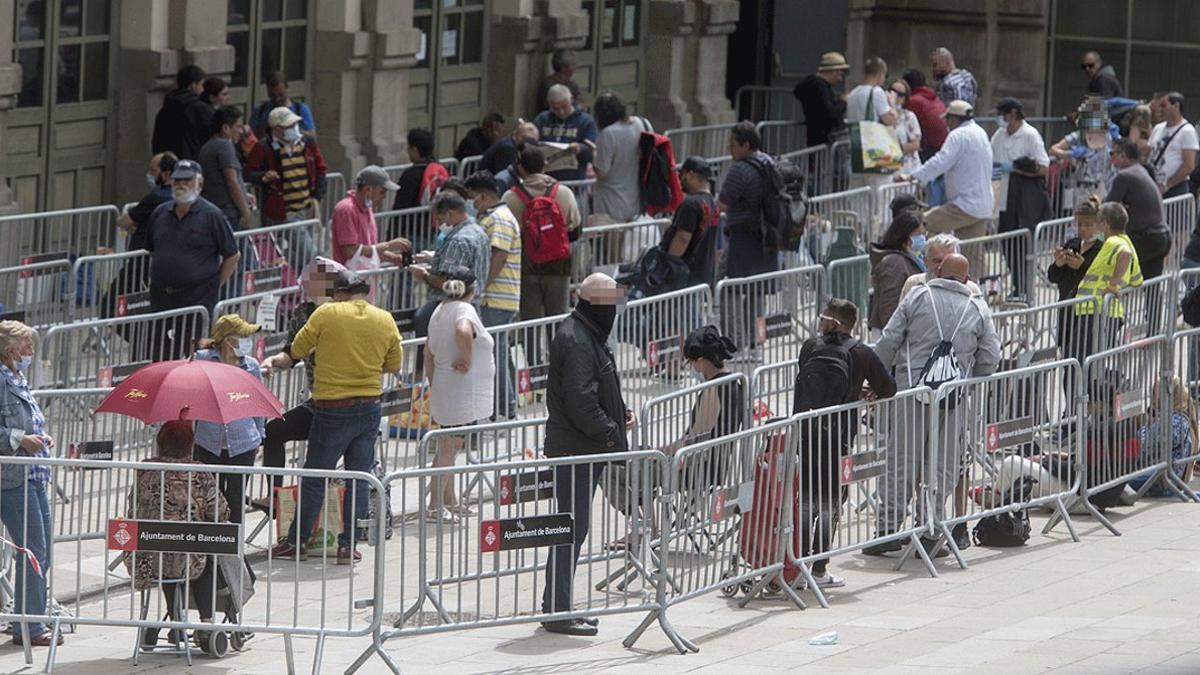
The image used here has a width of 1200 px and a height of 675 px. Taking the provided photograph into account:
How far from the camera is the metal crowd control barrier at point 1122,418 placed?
14.3 meters

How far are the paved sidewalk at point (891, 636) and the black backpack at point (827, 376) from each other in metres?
0.98

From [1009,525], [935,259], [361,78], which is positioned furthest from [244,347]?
[361,78]

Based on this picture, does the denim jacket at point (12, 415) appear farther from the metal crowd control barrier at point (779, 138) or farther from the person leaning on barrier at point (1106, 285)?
the metal crowd control barrier at point (779, 138)

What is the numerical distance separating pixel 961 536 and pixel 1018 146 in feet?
26.6

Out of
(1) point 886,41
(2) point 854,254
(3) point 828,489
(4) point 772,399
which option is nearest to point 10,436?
(3) point 828,489

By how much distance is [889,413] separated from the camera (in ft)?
42.2

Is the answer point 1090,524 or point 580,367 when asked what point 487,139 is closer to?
point 1090,524

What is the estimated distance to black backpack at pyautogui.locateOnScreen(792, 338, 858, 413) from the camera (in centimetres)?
1263

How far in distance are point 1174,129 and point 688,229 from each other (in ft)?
18.5

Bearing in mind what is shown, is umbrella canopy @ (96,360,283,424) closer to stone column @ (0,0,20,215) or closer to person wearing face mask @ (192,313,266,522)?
person wearing face mask @ (192,313,266,522)

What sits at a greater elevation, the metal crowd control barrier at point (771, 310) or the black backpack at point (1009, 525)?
the metal crowd control barrier at point (771, 310)

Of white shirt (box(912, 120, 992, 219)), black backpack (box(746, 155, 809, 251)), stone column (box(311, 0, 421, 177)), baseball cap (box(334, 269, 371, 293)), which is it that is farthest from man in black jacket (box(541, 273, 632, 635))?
stone column (box(311, 0, 421, 177))

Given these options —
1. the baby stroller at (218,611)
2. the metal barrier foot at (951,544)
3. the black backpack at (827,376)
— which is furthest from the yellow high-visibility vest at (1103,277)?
the baby stroller at (218,611)

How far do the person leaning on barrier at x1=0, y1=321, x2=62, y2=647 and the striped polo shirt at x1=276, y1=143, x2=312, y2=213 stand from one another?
7842 millimetres
